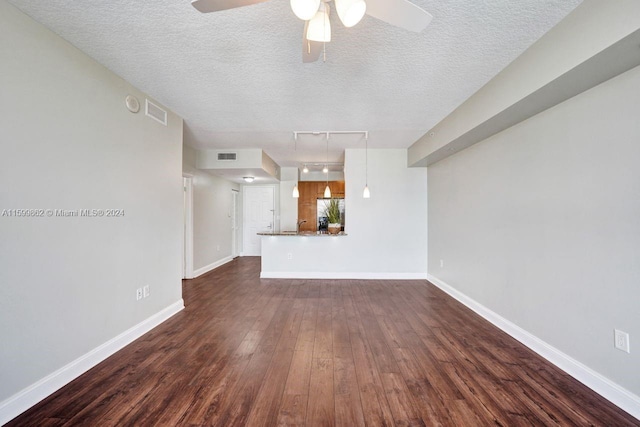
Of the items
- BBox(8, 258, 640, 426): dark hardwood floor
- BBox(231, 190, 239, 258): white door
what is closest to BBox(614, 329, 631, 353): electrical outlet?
BBox(8, 258, 640, 426): dark hardwood floor

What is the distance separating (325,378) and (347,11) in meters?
2.36

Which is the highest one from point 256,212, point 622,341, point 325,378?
point 256,212

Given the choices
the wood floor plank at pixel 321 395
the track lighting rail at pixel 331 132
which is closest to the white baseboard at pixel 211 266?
the track lighting rail at pixel 331 132

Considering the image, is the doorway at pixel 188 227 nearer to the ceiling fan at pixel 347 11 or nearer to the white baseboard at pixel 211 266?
the white baseboard at pixel 211 266

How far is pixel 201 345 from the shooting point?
2.52 m

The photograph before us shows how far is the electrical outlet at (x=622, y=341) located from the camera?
5.59 feet

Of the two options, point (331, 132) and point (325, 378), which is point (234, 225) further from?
point (325, 378)

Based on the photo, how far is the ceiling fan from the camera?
1.17 metres

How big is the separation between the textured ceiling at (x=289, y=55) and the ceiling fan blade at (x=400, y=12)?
0.38 meters

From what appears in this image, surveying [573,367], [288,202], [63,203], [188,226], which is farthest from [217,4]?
[288,202]

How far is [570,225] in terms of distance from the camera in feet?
6.92

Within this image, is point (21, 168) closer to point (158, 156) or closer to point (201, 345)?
point (158, 156)

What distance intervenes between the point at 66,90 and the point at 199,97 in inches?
44.2

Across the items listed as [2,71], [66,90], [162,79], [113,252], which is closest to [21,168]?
[2,71]
